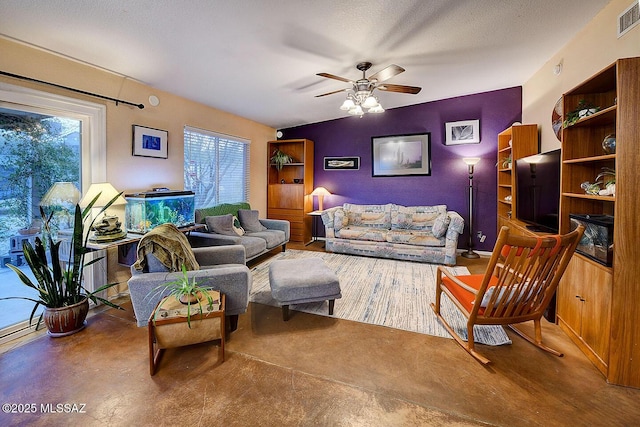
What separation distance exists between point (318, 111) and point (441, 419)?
4.74 metres

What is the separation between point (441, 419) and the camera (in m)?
1.48

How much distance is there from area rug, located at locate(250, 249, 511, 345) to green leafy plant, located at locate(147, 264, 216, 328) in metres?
1.04

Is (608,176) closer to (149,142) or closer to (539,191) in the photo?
→ (539,191)

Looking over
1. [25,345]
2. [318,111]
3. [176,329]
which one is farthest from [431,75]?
[25,345]

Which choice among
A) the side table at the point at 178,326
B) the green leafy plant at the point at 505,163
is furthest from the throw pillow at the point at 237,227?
the green leafy plant at the point at 505,163

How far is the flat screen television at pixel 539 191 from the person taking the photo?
268 centimetres

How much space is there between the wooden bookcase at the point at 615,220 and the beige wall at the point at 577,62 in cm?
46

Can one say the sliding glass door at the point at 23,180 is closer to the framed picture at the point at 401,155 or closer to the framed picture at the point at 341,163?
the framed picture at the point at 341,163

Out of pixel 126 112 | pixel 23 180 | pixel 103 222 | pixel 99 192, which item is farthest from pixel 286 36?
pixel 23 180

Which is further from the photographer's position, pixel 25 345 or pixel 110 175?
pixel 110 175

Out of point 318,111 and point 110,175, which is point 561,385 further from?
point 318,111

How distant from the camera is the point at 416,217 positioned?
4891mm

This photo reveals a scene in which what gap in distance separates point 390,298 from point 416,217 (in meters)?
2.24

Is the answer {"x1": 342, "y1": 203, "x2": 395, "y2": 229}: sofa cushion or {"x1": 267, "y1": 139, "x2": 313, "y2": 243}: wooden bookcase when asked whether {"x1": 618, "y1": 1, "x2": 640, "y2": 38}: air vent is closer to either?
{"x1": 342, "y1": 203, "x2": 395, "y2": 229}: sofa cushion
